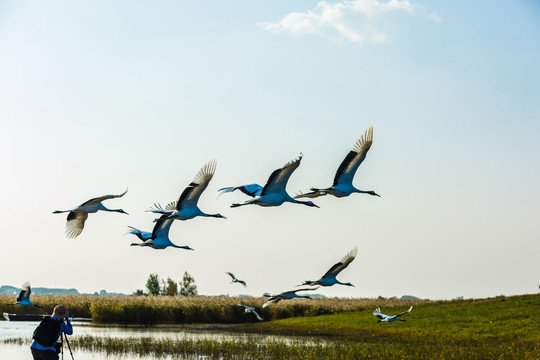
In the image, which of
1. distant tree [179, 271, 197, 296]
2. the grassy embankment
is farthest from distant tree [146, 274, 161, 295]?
the grassy embankment

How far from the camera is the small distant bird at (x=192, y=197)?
1831 cm

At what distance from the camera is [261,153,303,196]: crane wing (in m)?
17.1

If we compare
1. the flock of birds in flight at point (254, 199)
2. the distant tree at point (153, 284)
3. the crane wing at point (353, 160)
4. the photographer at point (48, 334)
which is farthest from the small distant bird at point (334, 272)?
the distant tree at point (153, 284)

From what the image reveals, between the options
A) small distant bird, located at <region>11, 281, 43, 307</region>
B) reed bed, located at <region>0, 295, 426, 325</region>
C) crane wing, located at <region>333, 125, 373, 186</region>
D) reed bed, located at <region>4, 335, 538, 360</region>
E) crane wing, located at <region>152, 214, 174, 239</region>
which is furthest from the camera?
reed bed, located at <region>0, 295, 426, 325</region>

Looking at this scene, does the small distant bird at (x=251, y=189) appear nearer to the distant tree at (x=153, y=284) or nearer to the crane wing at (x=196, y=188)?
the crane wing at (x=196, y=188)

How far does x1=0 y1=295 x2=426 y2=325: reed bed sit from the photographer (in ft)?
111

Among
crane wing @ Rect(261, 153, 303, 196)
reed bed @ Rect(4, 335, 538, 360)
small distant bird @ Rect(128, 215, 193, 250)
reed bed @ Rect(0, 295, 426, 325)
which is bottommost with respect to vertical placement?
reed bed @ Rect(4, 335, 538, 360)

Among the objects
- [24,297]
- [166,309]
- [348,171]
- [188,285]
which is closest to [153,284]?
[188,285]

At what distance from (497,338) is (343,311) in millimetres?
23688

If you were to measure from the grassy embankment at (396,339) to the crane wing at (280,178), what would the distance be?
25.6ft

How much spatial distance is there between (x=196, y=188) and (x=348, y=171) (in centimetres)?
452

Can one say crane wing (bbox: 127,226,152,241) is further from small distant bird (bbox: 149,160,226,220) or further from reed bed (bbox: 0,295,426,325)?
reed bed (bbox: 0,295,426,325)

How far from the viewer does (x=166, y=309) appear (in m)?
49.8

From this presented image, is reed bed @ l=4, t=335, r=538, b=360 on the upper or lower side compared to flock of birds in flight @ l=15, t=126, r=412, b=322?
lower
